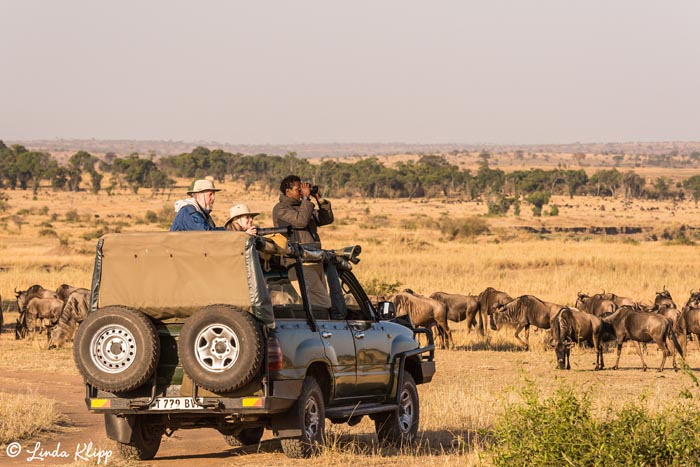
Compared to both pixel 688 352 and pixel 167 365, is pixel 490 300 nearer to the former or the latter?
pixel 688 352

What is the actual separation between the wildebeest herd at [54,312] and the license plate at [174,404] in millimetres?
12583

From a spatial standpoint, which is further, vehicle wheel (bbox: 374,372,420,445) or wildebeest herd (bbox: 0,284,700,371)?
wildebeest herd (bbox: 0,284,700,371)

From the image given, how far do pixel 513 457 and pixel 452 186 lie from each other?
11597 centimetres

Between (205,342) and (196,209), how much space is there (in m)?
2.03

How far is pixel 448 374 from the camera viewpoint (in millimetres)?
19562

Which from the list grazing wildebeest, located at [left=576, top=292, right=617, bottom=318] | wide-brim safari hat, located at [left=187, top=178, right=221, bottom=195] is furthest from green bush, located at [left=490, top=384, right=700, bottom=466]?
grazing wildebeest, located at [left=576, top=292, right=617, bottom=318]

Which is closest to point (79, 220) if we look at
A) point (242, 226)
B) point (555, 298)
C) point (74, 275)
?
point (74, 275)

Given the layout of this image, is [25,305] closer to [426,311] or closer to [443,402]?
[426,311]

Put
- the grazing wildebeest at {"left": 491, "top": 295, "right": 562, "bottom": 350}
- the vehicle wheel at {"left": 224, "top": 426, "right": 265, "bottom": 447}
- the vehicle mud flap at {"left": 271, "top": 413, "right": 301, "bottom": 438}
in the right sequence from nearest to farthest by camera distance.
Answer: the vehicle mud flap at {"left": 271, "top": 413, "right": 301, "bottom": 438}, the vehicle wheel at {"left": 224, "top": 426, "right": 265, "bottom": 447}, the grazing wildebeest at {"left": 491, "top": 295, "right": 562, "bottom": 350}

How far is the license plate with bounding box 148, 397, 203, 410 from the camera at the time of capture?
927cm

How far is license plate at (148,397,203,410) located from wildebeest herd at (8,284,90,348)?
12583mm

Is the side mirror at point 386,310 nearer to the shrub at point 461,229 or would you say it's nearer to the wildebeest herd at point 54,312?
the wildebeest herd at point 54,312

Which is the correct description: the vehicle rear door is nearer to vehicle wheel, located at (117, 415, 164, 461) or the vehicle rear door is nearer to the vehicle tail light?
the vehicle tail light

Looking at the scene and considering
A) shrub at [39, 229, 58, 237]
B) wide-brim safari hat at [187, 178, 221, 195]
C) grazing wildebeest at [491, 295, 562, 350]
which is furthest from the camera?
shrub at [39, 229, 58, 237]
